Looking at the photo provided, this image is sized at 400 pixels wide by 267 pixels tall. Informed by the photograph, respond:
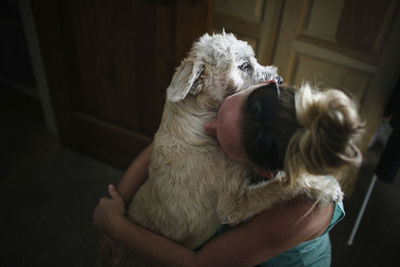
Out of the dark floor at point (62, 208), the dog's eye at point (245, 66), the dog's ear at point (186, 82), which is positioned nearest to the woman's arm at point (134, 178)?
the dog's ear at point (186, 82)

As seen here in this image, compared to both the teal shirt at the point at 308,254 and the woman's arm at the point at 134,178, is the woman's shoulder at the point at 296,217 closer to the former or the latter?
the teal shirt at the point at 308,254

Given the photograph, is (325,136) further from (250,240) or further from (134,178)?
(134,178)

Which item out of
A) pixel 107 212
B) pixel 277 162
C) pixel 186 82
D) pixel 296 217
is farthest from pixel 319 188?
pixel 107 212

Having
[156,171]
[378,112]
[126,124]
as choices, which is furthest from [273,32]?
[156,171]

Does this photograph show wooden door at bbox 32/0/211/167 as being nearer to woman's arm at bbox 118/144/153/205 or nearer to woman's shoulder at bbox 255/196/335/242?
woman's arm at bbox 118/144/153/205

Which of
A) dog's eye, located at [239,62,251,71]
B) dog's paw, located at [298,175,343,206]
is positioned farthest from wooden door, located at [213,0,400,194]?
dog's paw, located at [298,175,343,206]

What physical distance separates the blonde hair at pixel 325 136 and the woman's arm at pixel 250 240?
0.97ft

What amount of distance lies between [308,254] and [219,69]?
781 mm

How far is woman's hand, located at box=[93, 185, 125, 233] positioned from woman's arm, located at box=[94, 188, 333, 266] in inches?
4.1

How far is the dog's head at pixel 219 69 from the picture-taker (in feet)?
3.87

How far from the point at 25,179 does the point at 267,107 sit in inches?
90.1

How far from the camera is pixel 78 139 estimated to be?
2578 mm

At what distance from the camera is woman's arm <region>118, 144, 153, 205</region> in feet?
4.65

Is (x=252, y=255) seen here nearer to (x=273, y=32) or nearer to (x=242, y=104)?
(x=242, y=104)
